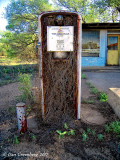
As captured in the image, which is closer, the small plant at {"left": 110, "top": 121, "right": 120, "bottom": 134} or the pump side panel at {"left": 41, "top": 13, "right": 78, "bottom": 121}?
the small plant at {"left": 110, "top": 121, "right": 120, "bottom": 134}

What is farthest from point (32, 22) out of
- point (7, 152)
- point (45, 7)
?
point (7, 152)

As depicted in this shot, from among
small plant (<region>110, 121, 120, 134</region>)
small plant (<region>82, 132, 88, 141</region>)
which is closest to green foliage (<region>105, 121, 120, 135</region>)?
small plant (<region>110, 121, 120, 134</region>)

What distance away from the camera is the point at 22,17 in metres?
14.1

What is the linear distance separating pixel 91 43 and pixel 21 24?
7008mm

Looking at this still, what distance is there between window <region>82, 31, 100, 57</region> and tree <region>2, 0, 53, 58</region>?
16.0 feet

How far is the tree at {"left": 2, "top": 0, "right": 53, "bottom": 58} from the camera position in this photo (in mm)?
13727

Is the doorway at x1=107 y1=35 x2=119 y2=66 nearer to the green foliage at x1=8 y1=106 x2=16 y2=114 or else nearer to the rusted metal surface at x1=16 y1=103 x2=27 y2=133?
the green foliage at x1=8 y1=106 x2=16 y2=114

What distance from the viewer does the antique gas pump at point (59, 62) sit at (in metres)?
2.91

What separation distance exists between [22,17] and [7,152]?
13980mm

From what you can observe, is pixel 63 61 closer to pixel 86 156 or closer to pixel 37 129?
pixel 37 129

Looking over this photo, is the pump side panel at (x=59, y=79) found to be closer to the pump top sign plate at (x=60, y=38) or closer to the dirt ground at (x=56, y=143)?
the pump top sign plate at (x=60, y=38)

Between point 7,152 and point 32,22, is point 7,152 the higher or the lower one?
the lower one

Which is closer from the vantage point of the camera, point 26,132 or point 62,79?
point 26,132

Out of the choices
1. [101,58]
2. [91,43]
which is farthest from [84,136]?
[91,43]
